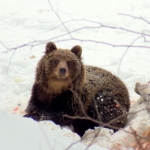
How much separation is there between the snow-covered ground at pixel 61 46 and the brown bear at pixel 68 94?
1.17ft

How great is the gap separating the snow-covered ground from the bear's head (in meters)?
0.36

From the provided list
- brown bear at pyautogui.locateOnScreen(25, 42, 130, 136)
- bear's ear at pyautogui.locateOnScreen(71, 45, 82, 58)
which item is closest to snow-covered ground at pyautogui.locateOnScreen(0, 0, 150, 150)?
bear's ear at pyautogui.locateOnScreen(71, 45, 82, 58)

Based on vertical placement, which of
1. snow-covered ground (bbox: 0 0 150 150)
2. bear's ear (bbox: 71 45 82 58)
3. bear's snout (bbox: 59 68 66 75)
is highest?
bear's ear (bbox: 71 45 82 58)

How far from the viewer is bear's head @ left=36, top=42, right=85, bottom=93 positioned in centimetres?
715

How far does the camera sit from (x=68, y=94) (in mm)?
7406

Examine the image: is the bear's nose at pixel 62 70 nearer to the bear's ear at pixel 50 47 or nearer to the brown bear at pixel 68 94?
the brown bear at pixel 68 94

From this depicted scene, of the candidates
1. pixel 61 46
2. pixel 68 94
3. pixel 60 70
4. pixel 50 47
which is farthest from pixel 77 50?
pixel 61 46

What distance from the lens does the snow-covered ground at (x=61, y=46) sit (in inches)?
179

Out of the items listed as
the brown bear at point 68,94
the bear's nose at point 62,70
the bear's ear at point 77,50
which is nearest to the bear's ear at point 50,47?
the brown bear at point 68,94

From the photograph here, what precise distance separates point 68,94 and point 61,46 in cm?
333

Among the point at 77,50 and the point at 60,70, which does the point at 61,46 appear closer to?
→ the point at 77,50

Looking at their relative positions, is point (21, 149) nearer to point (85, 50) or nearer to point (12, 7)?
point (85, 50)

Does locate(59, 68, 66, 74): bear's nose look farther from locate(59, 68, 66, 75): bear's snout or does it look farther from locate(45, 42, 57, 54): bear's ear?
locate(45, 42, 57, 54): bear's ear

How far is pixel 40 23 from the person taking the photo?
38.5 ft
